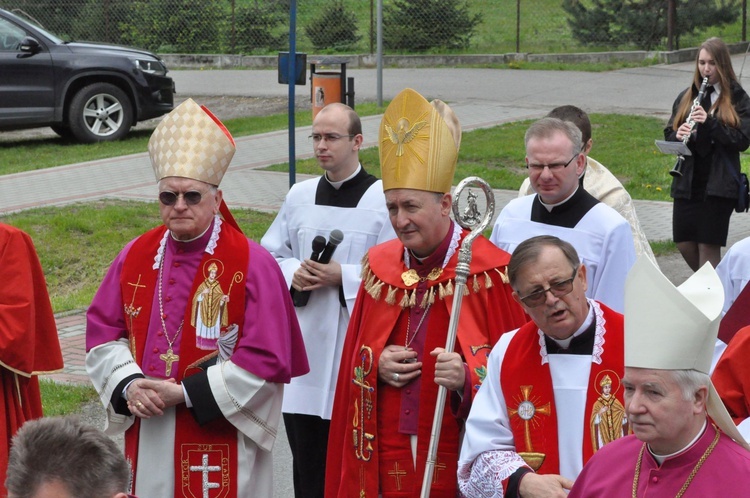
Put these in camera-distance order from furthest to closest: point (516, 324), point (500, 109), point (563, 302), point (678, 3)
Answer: point (678, 3)
point (500, 109)
point (516, 324)
point (563, 302)

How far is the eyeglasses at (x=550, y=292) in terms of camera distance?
391 cm

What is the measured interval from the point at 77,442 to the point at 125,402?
161 cm

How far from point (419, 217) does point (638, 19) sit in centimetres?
2178

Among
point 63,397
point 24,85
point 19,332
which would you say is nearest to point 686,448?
point 19,332

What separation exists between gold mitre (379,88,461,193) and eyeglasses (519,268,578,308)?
0.87m

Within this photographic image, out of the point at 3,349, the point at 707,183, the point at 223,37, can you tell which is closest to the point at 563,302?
the point at 3,349

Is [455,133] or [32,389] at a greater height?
[455,133]

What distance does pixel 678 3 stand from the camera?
985 inches

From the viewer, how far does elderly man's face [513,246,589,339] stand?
3.91m

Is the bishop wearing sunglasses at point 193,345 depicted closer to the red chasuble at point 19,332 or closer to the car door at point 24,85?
the red chasuble at point 19,332

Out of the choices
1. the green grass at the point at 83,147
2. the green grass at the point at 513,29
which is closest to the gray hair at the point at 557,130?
the green grass at the point at 83,147

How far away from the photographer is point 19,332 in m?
4.81

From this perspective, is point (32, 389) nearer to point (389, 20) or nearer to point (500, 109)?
point (500, 109)

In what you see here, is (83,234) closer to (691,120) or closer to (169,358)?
(691,120)
